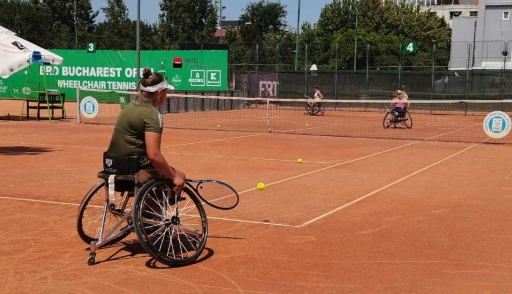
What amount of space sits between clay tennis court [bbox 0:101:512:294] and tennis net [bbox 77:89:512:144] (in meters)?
6.13

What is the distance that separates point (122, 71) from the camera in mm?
34406

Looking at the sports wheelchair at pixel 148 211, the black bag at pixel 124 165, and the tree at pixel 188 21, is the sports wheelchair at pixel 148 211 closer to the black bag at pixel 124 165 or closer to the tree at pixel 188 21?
the black bag at pixel 124 165

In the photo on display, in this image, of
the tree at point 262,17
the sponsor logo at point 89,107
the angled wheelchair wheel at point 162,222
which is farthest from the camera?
the tree at point 262,17

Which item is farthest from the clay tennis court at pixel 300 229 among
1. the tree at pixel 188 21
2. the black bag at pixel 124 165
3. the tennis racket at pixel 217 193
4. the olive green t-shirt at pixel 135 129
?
the tree at pixel 188 21

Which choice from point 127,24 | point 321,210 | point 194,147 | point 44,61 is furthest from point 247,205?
point 127,24

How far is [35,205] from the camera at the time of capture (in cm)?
783

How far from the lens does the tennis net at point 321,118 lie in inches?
785

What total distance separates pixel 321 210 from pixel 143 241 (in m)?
3.28

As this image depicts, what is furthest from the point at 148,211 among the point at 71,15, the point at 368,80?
the point at 71,15

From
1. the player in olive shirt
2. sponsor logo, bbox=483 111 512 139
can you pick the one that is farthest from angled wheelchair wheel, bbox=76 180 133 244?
sponsor logo, bbox=483 111 512 139

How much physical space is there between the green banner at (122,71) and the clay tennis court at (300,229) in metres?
19.8

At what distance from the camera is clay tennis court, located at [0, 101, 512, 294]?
16.3ft

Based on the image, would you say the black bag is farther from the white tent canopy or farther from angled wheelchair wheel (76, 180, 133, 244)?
the white tent canopy

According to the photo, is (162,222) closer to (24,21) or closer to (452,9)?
(24,21)
